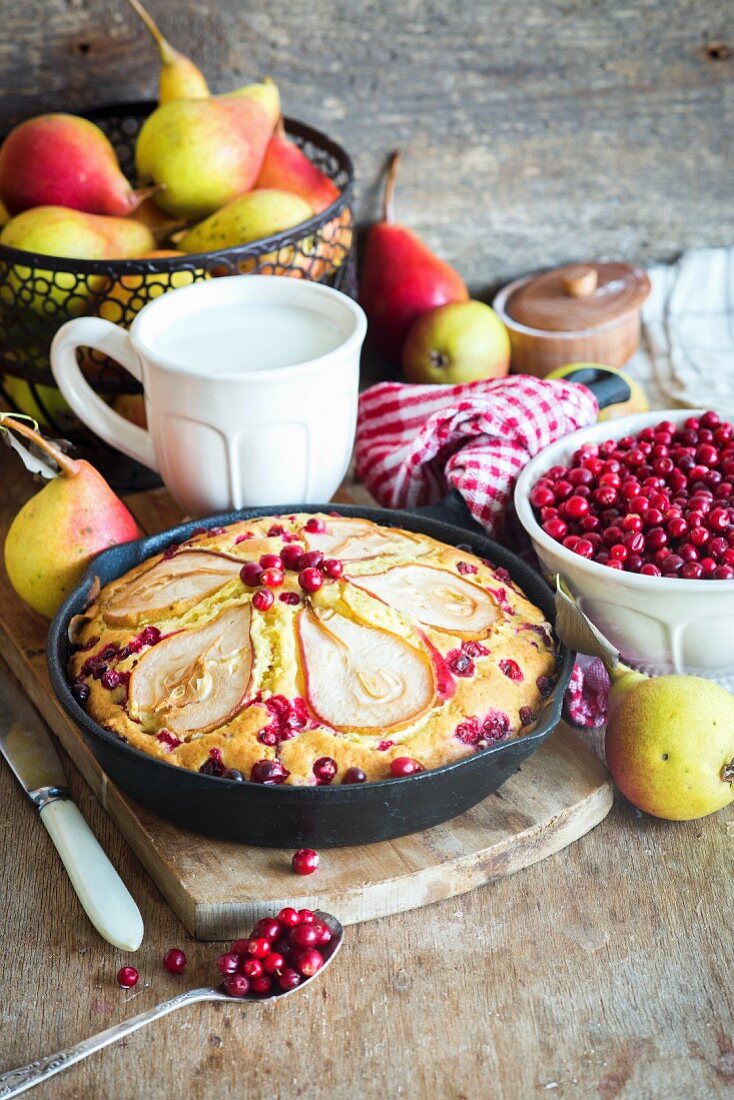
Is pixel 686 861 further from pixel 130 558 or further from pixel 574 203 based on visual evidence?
pixel 574 203

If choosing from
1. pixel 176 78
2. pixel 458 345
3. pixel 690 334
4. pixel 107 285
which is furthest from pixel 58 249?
pixel 690 334

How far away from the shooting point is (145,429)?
143 centimetres

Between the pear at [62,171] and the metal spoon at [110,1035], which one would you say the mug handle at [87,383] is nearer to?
the pear at [62,171]

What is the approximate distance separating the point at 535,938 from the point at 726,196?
5.10ft

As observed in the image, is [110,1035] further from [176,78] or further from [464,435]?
[176,78]

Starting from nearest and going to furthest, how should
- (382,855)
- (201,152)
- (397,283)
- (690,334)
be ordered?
(382,855) < (201,152) < (397,283) < (690,334)

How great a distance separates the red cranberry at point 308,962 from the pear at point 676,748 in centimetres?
33

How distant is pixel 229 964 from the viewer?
875 millimetres

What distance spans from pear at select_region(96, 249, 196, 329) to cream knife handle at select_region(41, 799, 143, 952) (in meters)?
0.62

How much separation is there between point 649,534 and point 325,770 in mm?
458

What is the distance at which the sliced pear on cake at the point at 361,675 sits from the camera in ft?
3.10

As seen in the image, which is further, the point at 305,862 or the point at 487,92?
the point at 487,92

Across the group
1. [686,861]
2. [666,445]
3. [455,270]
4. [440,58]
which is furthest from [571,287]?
[686,861]

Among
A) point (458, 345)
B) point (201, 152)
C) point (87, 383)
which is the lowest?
point (458, 345)
